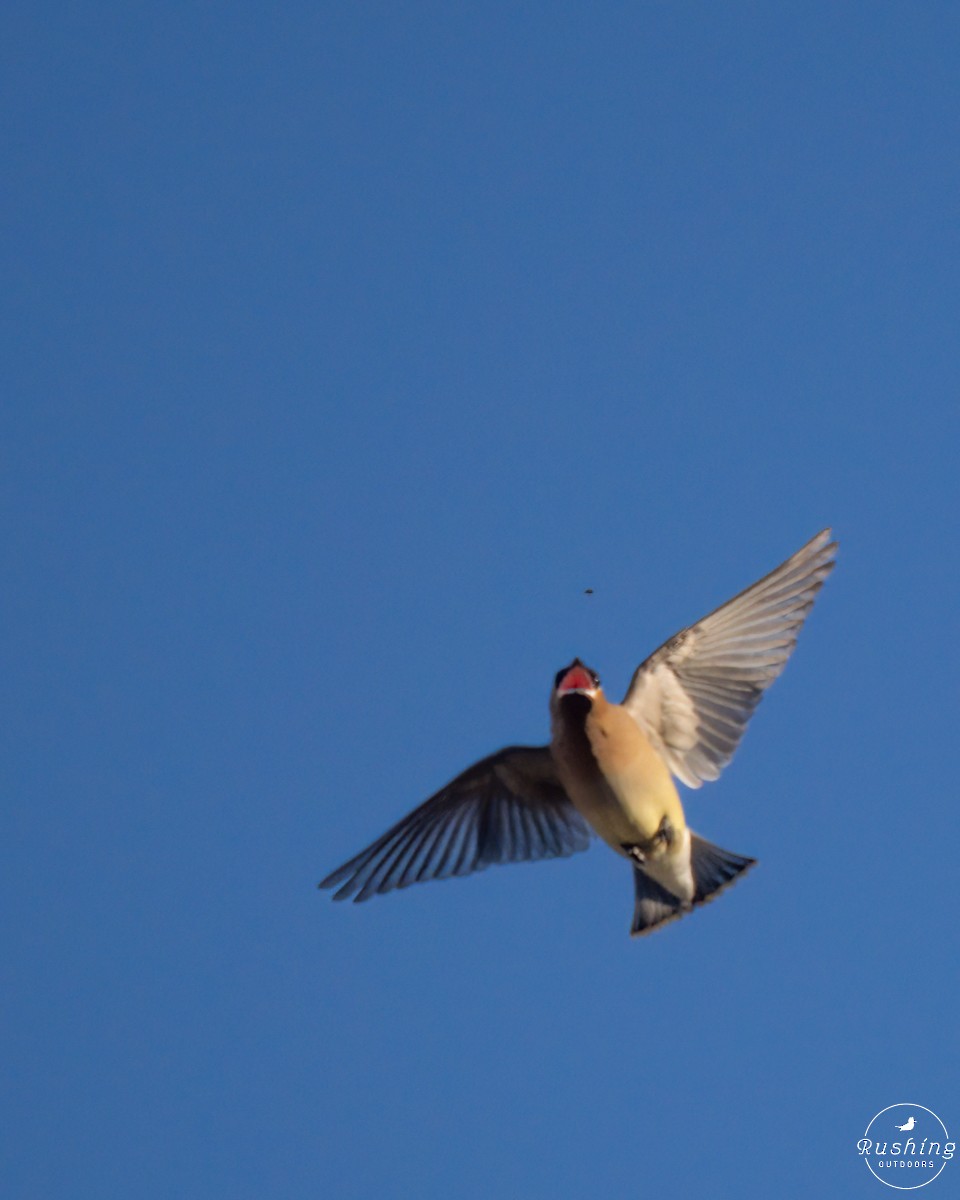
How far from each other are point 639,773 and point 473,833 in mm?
1946

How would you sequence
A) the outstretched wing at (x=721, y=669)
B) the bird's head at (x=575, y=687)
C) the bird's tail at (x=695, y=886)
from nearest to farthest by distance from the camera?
the bird's head at (x=575, y=687), the bird's tail at (x=695, y=886), the outstretched wing at (x=721, y=669)

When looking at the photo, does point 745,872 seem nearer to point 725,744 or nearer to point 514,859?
point 725,744

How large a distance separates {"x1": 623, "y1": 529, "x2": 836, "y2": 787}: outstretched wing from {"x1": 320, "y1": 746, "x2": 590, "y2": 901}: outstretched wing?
0.93m

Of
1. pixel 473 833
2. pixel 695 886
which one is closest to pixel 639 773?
pixel 695 886

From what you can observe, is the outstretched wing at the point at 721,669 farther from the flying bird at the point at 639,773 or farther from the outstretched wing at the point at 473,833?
the outstretched wing at the point at 473,833

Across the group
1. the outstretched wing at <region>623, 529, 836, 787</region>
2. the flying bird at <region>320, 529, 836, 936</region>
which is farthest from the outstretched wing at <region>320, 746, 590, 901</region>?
the outstretched wing at <region>623, 529, 836, 787</region>

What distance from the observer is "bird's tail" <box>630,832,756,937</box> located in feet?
39.3

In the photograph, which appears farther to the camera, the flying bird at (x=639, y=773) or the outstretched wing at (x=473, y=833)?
the outstretched wing at (x=473, y=833)

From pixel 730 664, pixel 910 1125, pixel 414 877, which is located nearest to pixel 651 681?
pixel 730 664

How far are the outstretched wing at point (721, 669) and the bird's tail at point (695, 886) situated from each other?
490mm

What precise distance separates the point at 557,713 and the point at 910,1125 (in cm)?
403

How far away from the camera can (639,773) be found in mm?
11531

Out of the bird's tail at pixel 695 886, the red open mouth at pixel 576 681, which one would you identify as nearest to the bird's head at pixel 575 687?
the red open mouth at pixel 576 681

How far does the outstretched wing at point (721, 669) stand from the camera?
1227 centimetres
